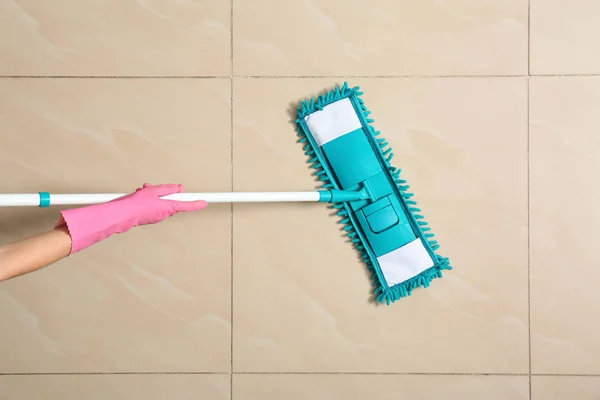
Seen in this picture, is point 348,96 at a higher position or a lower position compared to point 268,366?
higher

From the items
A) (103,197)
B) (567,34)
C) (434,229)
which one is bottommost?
(434,229)

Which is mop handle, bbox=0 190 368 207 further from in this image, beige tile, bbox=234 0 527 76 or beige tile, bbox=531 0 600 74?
beige tile, bbox=531 0 600 74

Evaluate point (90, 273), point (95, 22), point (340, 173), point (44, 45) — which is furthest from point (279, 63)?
point (90, 273)

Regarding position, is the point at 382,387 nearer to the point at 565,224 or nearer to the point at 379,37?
the point at 565,224

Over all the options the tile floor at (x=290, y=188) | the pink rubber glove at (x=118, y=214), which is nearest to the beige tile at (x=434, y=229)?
the tile floor at (x=290, y=188)

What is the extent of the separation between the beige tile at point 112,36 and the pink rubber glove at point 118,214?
38cm

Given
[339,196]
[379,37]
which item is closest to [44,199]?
[339,196]

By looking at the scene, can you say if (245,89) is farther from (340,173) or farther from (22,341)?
(22,341)

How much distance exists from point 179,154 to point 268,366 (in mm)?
529

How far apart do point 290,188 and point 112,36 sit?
0.52 metres

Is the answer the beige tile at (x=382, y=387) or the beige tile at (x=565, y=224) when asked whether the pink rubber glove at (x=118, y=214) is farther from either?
the beige tile at (x=565, y=224)

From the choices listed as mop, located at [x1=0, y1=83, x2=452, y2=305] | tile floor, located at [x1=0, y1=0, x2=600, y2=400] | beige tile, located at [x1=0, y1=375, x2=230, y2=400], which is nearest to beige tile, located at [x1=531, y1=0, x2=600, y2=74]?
tile floor, located at [x1=0, y1=0, x2=600, y2=400]

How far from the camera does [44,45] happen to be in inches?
50.0

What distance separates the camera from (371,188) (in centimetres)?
125
